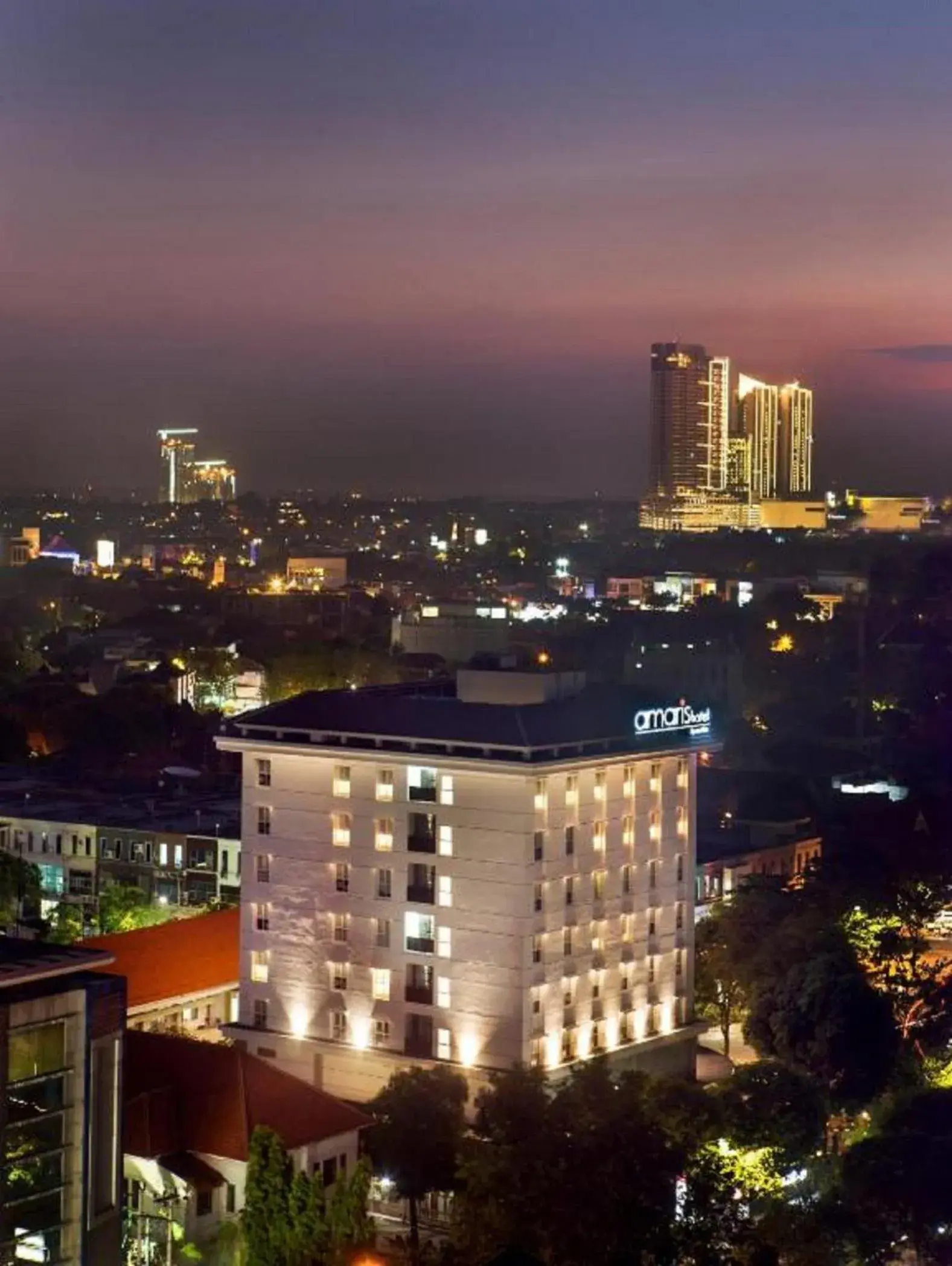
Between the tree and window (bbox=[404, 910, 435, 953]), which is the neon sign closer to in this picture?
window (bbox=[404, 910, 435, 953])

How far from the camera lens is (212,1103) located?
15.5 m

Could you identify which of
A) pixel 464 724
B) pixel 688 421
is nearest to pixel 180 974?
pixel 464 724

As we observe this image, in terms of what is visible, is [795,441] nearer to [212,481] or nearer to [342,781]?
[212,481]

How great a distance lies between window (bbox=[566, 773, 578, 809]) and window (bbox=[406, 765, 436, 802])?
0.98 m

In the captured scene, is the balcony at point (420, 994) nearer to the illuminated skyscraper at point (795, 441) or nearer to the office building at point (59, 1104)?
the office building at point (59, 1104)

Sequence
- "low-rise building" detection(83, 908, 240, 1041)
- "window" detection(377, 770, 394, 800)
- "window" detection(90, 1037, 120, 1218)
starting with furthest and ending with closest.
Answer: "low-rise building" detection(83, 908, 240, 1041) → "window" detection(377, 770, 394, 800) → "window" detection(90, 1037, 120, 1218)

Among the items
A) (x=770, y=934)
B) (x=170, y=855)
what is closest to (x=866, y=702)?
(x=170, y=855)

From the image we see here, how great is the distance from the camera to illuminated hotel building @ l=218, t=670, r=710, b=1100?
18.1 m

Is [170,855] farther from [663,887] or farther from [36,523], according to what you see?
[36,523]

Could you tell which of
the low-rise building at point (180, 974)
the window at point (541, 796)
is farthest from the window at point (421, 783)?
the low-rise building at point (180, 974)

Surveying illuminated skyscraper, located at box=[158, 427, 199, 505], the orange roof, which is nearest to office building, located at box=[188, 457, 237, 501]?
illuminated skyscraper, located at box=[158, 427, 199, 505]

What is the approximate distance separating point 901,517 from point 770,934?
122 meters

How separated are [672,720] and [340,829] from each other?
111 inches

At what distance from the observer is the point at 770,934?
21.0m
